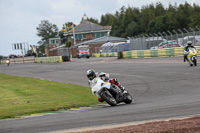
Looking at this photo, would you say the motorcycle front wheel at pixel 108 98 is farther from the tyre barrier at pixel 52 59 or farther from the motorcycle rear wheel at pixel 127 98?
the tyre barrier at pixel 52 59

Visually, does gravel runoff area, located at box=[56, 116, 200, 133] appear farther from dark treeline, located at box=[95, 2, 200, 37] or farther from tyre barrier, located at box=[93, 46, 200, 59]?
dark treeline, located at box=[95, 2, 200, 37]

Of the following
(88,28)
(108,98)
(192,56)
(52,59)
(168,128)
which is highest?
(88,28)

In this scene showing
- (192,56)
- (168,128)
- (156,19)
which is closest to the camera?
(168,128)

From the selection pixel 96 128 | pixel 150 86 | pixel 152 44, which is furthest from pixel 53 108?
pixel 152 44

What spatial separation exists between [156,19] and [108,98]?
3701 inches

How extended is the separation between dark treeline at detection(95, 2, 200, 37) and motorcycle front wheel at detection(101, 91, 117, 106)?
2810 inches

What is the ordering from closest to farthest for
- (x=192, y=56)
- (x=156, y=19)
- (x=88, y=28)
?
(x=192, y=56), (x=156, y=19), (x=88, y=28)

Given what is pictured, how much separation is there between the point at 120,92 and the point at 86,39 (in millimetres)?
98086

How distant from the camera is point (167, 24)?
98.2 metres

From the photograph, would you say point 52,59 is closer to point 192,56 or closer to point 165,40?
point 165,40

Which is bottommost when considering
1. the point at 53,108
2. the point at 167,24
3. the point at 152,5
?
the point at 53,108

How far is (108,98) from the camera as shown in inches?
432

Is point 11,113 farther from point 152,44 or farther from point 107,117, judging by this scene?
point 152,44

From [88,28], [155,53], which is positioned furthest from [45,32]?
[155,53]
